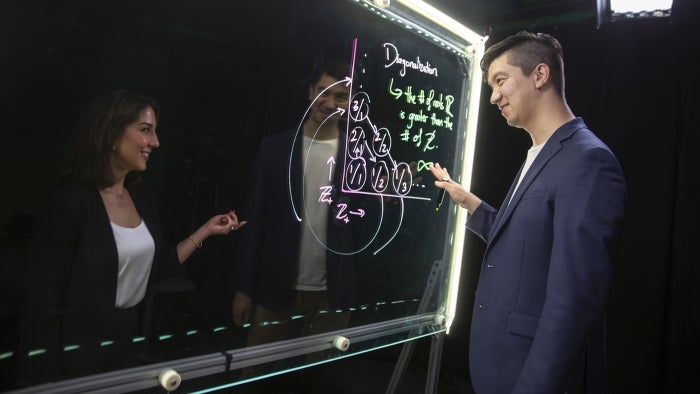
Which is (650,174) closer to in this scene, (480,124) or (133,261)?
(480,124)

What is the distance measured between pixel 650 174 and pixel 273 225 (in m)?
2.38

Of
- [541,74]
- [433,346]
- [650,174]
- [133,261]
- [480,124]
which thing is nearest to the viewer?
[133,261]

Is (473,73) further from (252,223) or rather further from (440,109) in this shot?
(252,223)

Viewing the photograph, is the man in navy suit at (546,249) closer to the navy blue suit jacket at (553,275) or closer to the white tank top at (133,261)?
the navy blue suit jacket at (553,275)

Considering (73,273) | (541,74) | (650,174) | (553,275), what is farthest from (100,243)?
(650,174)

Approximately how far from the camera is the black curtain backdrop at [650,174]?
2654 mm

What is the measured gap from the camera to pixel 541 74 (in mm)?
1758

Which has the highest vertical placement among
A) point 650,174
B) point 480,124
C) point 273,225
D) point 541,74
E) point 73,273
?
point 480,124

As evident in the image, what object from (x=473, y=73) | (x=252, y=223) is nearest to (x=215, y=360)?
(x=252, y=223)

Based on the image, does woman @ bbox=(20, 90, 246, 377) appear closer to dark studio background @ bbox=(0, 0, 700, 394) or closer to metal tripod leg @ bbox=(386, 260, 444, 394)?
dark studio background @ bbox=(0, 0, 700, 394)

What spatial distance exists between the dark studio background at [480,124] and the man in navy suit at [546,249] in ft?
2.24

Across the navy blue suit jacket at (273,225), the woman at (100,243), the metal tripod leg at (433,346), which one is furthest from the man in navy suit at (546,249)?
the woman at (100,243)

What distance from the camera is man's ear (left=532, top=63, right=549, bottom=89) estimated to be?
1751 millimetres

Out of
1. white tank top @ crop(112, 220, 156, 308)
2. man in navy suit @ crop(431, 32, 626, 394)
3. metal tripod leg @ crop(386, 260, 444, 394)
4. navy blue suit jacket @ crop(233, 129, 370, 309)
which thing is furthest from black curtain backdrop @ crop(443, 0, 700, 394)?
white tank top @ crop(112, 220, 156, 308)
